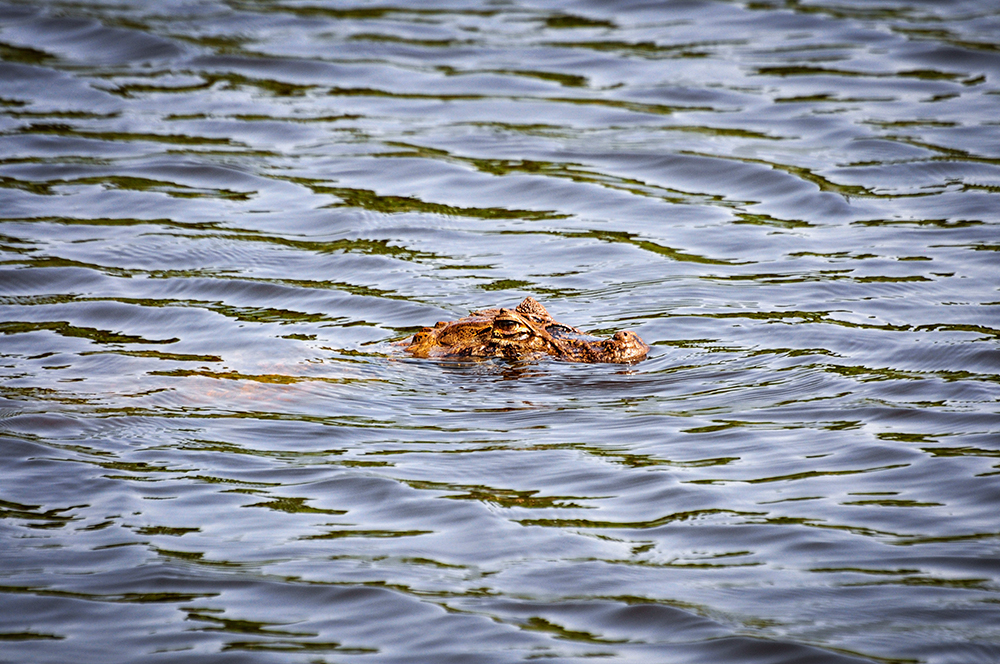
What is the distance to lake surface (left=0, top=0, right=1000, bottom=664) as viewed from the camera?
180 inches

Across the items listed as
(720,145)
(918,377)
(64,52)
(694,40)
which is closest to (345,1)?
(64,52)

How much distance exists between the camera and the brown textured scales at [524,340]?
700 cm

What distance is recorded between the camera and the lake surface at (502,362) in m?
4.58

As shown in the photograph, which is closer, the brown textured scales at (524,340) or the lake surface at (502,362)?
the lake surface at (502,362)

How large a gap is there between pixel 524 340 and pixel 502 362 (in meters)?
0.20

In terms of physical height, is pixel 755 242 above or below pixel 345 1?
below

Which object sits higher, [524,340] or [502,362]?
[524,340]

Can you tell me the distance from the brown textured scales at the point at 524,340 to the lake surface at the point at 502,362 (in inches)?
4.5

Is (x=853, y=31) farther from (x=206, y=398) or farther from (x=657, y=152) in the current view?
(x=206, y=398)

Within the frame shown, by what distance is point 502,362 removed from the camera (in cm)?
713

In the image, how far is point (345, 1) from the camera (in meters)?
17.4

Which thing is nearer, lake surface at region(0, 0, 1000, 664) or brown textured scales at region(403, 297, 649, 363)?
lake surface at region(0, 0, 1000, 664)

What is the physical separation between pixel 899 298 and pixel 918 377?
4.94 ft

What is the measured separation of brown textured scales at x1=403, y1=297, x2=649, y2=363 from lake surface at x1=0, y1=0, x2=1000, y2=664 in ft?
0.38
